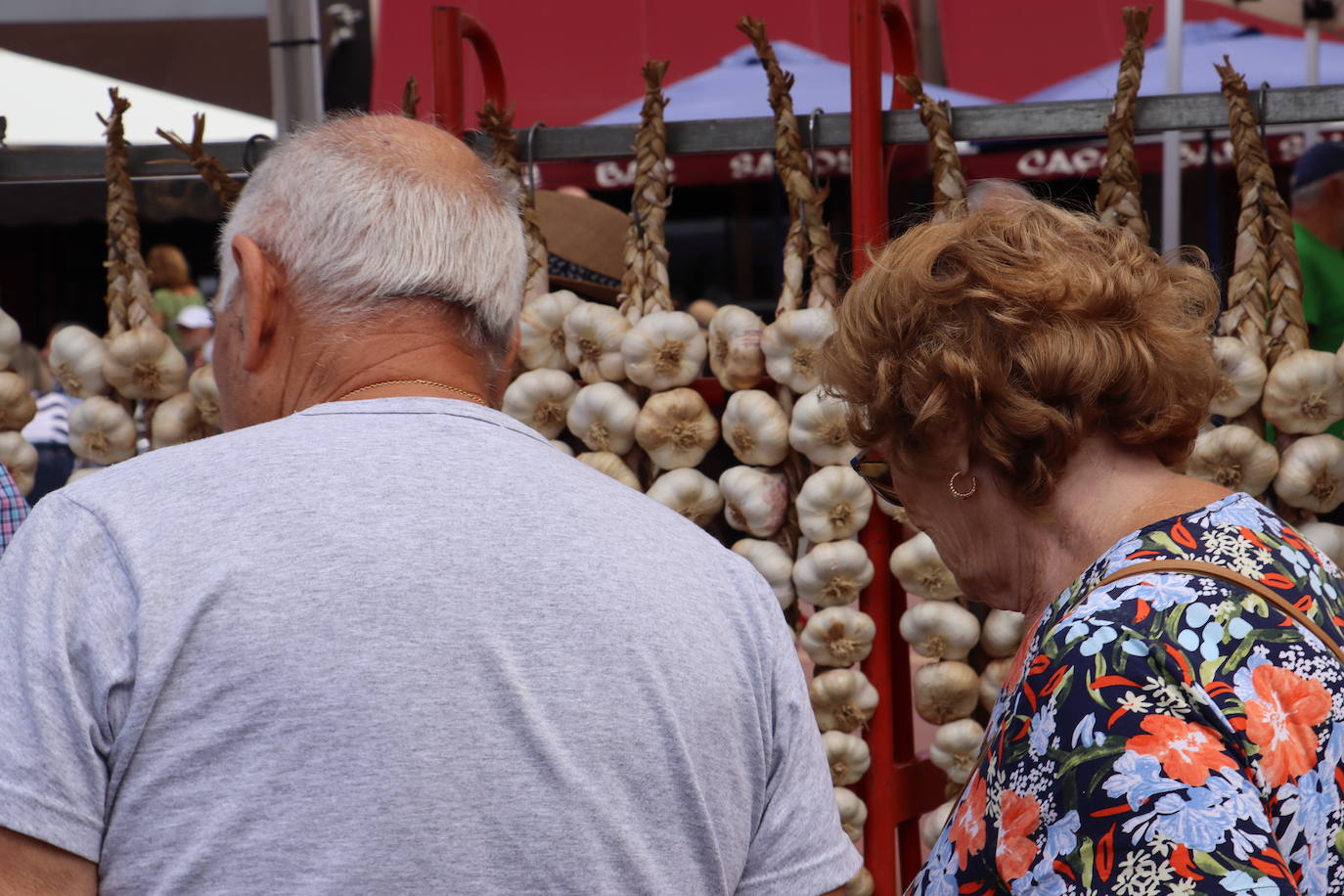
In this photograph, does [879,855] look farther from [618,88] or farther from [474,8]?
[474,8]

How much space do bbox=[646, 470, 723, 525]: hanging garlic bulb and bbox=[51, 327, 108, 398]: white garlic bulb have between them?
36.7 inches

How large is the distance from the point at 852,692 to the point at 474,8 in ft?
19.9

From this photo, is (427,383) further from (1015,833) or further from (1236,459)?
(1236,459)

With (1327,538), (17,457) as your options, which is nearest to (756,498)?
(1327,538)

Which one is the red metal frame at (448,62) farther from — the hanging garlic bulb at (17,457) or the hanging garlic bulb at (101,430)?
the hanging garlic bulb at (17,457)

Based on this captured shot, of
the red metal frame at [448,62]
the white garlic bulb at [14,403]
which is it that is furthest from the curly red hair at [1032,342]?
the white garlic bulb at [14,403]

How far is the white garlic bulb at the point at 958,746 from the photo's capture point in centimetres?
199

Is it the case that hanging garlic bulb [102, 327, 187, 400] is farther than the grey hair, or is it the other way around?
hanging garlic bulb [102, 327, 187, 400]

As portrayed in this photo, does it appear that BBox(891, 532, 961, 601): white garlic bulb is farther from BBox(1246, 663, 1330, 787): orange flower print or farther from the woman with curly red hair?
BBox(1246, 663, 1330, 787): orange flower print

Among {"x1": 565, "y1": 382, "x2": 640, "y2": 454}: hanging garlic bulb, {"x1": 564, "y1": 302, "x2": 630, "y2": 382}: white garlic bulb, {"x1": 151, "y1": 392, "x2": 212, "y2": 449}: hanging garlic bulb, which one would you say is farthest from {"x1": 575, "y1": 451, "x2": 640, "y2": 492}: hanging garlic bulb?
{"x1": 151, "y1": 392, "x2": 212, "y2": 449}: hanging garlic bulb

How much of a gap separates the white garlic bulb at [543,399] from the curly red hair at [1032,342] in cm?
86

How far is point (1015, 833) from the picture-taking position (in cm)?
107

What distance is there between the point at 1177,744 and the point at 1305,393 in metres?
1.02

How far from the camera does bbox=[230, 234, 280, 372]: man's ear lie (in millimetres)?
1072
